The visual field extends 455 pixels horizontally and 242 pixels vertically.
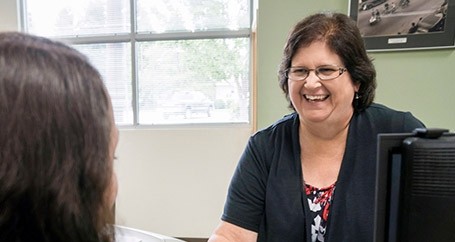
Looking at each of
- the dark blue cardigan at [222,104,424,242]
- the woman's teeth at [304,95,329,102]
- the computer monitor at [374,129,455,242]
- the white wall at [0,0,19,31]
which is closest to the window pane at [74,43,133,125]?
the white wall at [0,0,19,31]

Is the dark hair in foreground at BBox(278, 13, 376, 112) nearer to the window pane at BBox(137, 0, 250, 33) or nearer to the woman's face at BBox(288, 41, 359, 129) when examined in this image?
the woman's face at BBox(288, 41, 359, 129)

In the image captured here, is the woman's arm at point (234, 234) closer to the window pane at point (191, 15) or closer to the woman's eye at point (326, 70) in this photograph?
the woman's eye at point (326, 70)

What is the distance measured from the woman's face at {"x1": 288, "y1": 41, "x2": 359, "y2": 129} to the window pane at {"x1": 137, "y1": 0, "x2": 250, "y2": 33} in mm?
2047

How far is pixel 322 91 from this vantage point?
1.05 metres

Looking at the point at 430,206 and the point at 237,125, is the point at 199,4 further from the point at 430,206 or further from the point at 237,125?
the point at 430,206

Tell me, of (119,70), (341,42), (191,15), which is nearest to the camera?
(341,42)

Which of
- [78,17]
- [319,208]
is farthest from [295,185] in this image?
[78,17]

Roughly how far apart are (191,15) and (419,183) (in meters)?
2.87

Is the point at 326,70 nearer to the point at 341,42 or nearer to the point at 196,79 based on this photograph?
the point at 341,42

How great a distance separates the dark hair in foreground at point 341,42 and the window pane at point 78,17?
2418 mm

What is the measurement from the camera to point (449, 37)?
5.85 feet

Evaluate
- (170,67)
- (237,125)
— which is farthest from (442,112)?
(170,67)

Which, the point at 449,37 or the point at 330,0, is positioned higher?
the point at 330,0

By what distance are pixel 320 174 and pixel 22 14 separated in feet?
11.0
